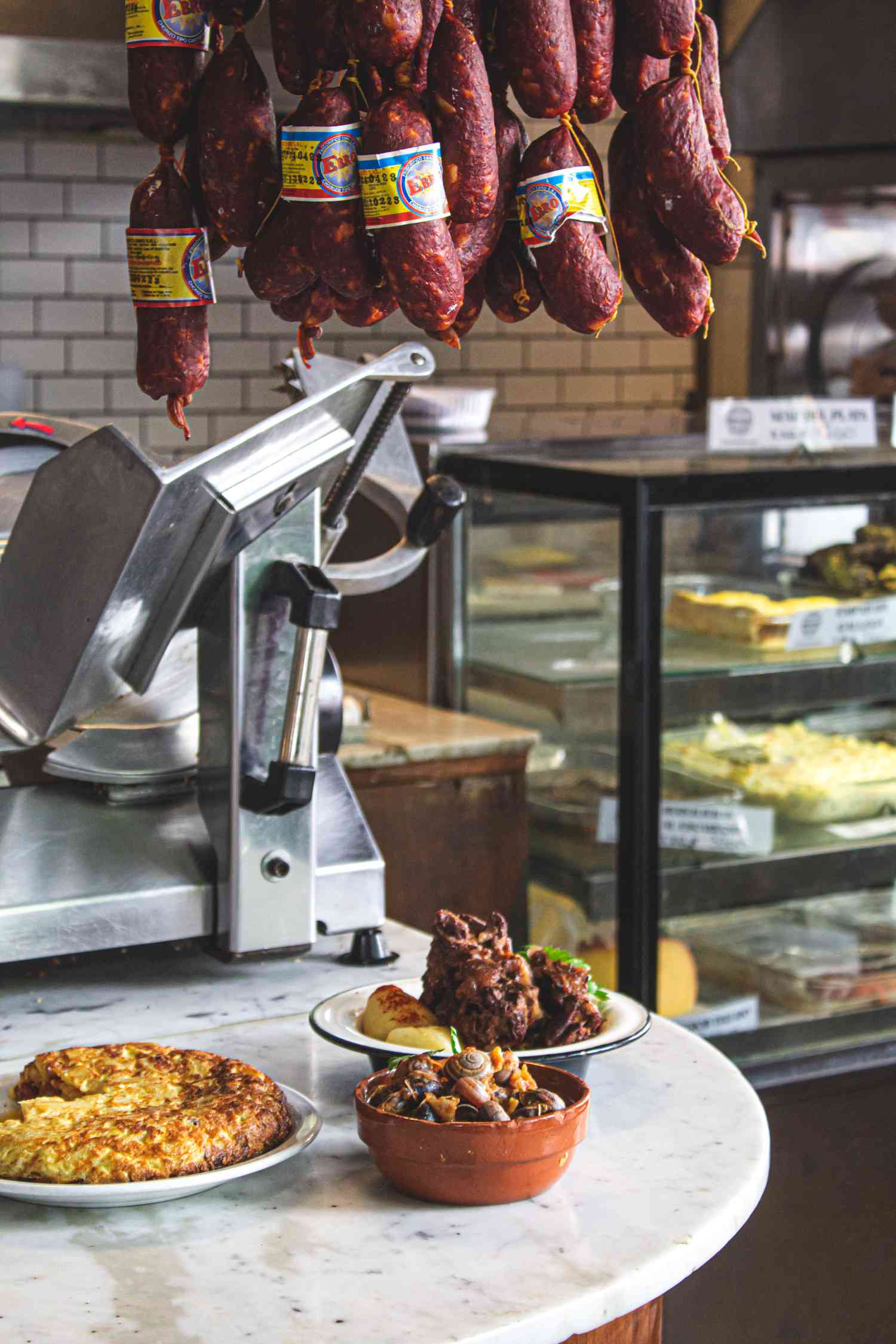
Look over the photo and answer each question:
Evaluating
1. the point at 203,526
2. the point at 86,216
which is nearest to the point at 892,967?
the point at 203,526

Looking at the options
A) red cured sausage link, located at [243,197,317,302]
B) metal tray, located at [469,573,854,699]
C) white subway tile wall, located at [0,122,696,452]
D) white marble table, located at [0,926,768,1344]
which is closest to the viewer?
white marble table, located at [0,926,768,1344]

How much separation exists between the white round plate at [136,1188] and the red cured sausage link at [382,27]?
859 millimetres

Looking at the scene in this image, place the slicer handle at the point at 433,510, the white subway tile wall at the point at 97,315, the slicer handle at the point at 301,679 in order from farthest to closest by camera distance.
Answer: the white subway tile wall at the point at 97,315, the slicer handle at the point at 433,510, the slicer handle at the point at 301,679

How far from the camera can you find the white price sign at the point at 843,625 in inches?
121

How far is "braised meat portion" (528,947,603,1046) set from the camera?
144 centimetres

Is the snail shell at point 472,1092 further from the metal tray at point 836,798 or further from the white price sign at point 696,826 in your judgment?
the metal tray at point 836,798

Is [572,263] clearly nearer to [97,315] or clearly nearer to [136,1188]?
[136,1188]

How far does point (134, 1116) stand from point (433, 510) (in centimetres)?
95

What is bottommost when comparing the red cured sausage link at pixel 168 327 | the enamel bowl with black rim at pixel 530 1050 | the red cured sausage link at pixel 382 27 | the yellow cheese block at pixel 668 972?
the yellow cheese block at pixel 668 972

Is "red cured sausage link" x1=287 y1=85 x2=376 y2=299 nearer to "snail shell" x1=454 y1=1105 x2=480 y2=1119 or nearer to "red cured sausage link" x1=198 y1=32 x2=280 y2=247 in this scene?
"red cured sausage link" x1=198 y1=32 x2=280 y2=247

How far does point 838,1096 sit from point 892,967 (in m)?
0.52

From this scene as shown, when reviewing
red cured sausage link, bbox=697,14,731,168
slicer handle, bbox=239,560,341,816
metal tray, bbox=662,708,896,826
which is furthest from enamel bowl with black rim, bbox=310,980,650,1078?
metal tray, bbox=662,708,896,826

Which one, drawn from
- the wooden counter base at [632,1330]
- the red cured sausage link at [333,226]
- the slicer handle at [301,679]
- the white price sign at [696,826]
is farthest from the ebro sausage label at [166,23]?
the white price sign at [696,826]

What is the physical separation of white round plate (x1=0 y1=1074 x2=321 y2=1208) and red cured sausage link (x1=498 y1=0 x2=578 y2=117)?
2.81ft
